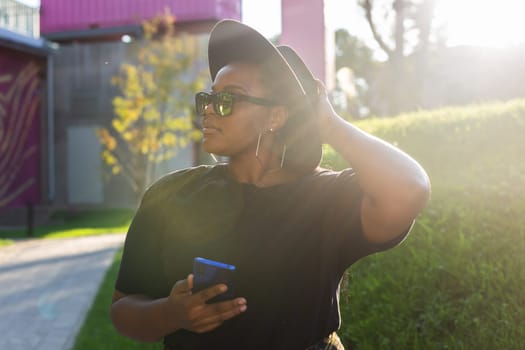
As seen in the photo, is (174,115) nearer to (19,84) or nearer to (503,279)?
(19,84)

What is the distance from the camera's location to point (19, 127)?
2230 cm

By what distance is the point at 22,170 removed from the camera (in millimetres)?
22516

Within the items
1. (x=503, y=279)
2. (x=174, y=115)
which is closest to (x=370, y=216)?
(x=503, y=279)

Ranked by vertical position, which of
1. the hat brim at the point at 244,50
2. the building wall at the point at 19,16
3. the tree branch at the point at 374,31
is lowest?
the hat brim at the point at 244,50

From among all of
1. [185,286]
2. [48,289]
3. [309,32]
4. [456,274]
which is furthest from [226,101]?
[48,289]

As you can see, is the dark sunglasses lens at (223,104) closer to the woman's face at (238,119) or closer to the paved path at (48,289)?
the woman's face at (238,119)

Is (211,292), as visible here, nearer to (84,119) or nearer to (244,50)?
(244,50)

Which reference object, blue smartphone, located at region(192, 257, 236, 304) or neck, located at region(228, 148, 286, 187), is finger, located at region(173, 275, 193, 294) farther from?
neck, located at region(228, 148, 286, 187)

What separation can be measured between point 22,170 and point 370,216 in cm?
2266

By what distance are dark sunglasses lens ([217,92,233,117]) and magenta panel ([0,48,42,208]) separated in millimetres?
20973

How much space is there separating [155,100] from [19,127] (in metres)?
5.50

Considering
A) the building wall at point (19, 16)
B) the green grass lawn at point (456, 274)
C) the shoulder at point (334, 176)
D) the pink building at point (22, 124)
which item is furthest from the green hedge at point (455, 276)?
the building wall at point (19, 16)

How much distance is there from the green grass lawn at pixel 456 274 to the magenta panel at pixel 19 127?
17.1 m

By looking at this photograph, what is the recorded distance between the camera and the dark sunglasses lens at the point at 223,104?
207 centimetres
